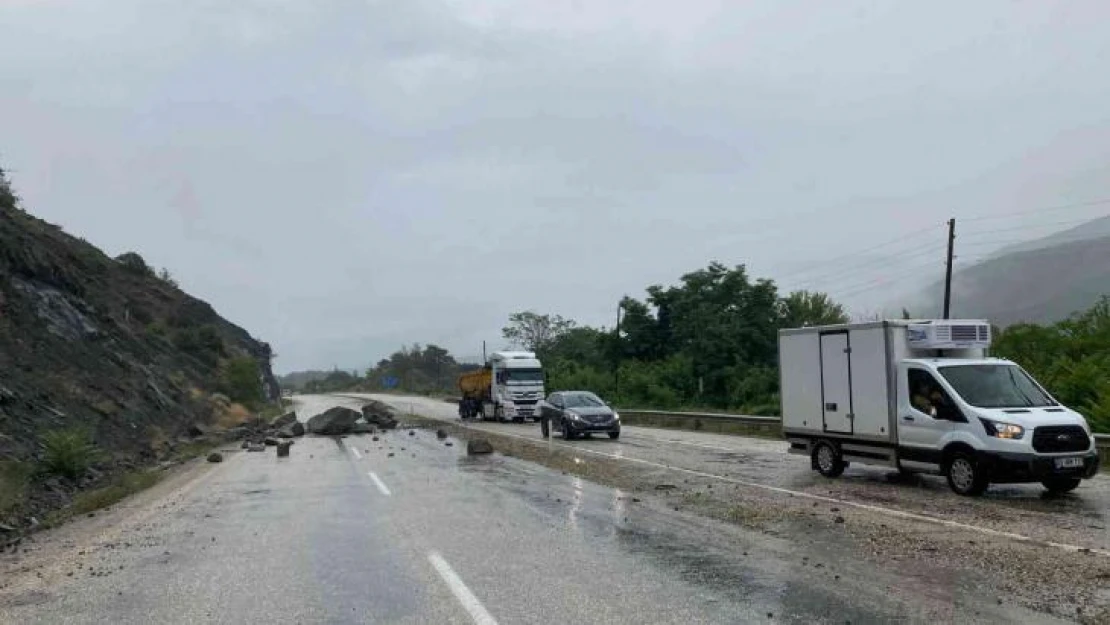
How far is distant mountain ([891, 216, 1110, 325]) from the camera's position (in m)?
82.3

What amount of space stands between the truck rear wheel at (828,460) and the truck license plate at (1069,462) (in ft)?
13.7

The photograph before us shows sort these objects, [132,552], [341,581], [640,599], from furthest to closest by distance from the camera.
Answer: [132,552] → [341,581] → [640,599]

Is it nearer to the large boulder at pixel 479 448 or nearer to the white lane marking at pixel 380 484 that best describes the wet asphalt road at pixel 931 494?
the large boulder at pixel 479 448

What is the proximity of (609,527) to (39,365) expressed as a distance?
2198 cm

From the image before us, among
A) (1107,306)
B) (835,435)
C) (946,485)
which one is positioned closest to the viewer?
(946,485)

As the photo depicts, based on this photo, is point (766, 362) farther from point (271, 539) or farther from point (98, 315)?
point (271, 539)

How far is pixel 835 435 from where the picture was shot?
15.9 meters

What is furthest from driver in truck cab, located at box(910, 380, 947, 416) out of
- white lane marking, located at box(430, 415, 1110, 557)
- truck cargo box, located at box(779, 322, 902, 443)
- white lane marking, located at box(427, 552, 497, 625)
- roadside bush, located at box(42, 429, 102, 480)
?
roadside bush, located at box(42, 429, 102, 480)

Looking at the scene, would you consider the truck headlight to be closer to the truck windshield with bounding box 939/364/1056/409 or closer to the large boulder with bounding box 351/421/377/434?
the truck windshield with bounding box 939/364/1056/409

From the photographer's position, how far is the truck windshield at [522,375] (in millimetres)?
42719

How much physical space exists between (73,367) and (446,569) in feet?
81.2

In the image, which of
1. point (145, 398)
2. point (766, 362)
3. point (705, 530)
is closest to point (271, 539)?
point (705, 530)

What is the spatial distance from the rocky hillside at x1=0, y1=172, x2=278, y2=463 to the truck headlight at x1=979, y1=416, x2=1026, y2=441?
60.4 ft

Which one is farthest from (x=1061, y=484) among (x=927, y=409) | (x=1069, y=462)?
(x=927, y=409)
